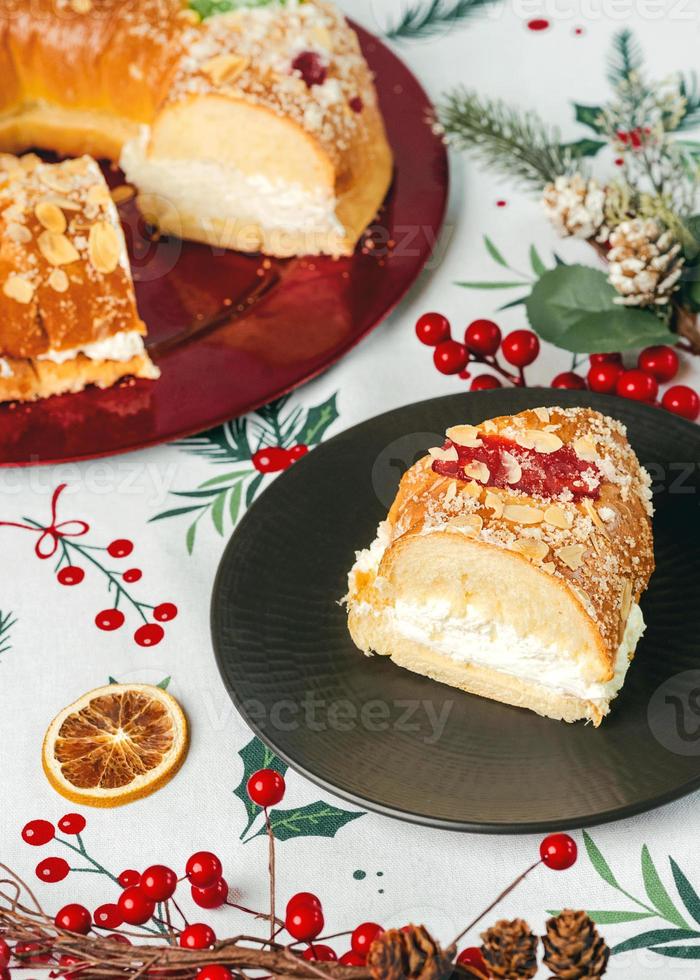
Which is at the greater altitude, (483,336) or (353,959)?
(483,336)

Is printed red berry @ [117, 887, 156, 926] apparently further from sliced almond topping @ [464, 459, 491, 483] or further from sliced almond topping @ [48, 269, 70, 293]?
sliced almond topping @ [48, 269, 70, 293]

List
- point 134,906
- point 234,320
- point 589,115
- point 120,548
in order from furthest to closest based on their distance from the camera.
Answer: point 589,115
point 234,320
point 120,548
point 134,906

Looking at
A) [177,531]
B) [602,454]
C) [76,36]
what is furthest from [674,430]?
[76,36]

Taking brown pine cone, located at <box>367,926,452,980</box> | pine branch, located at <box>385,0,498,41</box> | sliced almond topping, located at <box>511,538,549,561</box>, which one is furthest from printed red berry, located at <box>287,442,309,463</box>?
pine branch, located at <box>385,0,498,41</box>

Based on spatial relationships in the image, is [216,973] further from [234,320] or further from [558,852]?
[234,320]

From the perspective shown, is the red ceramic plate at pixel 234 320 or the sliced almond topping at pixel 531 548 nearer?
the sliced almond topping at pixel 531 548

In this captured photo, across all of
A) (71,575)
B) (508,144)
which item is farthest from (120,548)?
(508,144)

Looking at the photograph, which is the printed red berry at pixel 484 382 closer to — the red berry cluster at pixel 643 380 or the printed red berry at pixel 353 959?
the red berry cluster at pixel 643 380

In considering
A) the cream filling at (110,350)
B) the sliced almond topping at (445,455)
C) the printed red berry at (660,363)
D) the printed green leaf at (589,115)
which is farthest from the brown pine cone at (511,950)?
the printed green leaf at (589,115)
